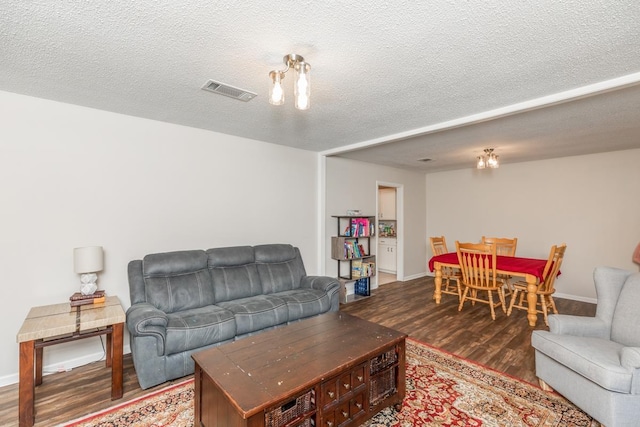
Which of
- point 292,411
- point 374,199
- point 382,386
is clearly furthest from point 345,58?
point 374,199

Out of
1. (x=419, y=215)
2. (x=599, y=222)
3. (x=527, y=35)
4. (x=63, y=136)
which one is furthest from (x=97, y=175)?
(x=599, y=222)

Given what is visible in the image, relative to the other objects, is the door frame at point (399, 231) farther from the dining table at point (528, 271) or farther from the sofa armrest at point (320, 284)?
the sofa armrest at point (320, 284)

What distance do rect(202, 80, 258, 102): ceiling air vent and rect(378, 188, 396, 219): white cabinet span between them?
15.4 ft

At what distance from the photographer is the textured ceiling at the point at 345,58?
1430 mm

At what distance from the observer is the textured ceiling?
143 centimetres

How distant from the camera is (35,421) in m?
1.94

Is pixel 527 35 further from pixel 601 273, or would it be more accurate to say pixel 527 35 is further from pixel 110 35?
pixel 110 35

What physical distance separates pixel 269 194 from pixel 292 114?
1447mm

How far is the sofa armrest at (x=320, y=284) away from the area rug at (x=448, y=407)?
4.18 feet

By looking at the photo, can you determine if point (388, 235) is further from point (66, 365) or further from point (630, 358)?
point (66, 365)

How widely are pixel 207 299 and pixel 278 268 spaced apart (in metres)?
0.95

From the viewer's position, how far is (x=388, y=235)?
657 cm

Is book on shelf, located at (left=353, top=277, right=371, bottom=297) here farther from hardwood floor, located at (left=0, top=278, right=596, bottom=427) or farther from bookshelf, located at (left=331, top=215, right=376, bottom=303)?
hardwood floor, located at (left=0, top=278, right=596, bottom=427)

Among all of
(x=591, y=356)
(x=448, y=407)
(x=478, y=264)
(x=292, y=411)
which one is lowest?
(x=448, y=407)
